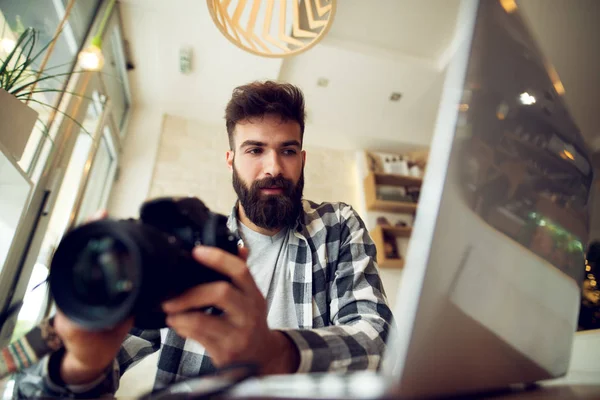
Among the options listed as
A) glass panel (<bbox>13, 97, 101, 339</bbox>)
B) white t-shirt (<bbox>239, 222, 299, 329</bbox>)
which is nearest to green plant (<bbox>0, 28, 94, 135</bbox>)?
glass panel (<bbox>13, 97, 101, 339</bbox>)

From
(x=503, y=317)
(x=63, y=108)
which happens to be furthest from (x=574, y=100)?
(x=63, y=108)

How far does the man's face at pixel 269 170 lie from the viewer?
901 mm

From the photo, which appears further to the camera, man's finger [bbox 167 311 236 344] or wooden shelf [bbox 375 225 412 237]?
wooden shelf [bbox 375 225 412 237]

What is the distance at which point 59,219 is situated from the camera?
1267mm

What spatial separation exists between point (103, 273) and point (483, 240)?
0.37 metres

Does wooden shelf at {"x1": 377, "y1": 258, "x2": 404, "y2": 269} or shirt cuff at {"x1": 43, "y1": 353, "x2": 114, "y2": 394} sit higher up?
wooden shelf at {"x1": 377, "y1": 258, "x2": 404, "y2": 269}

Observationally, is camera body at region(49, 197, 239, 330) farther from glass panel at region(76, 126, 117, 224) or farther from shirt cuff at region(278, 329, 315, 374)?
glass panel at region(76, 126, 117, 224)

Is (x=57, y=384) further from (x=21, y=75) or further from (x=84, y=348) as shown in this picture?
(x=21, y=75)

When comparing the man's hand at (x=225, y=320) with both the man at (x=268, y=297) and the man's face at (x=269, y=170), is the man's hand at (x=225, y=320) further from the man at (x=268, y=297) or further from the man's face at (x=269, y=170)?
the man's face at (x=269, y=170)

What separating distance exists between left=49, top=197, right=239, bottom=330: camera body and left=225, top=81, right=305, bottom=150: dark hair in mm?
722

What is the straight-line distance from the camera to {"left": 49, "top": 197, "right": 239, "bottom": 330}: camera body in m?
0.29

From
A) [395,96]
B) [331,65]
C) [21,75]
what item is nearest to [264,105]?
[21,75]

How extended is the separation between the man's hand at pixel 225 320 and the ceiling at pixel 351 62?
1.55m

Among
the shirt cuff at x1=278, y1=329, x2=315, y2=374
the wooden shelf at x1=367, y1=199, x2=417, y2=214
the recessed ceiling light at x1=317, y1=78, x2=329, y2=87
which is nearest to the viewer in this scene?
the shirt cuff at x1=278, y1=329, x2=315, y2=374
